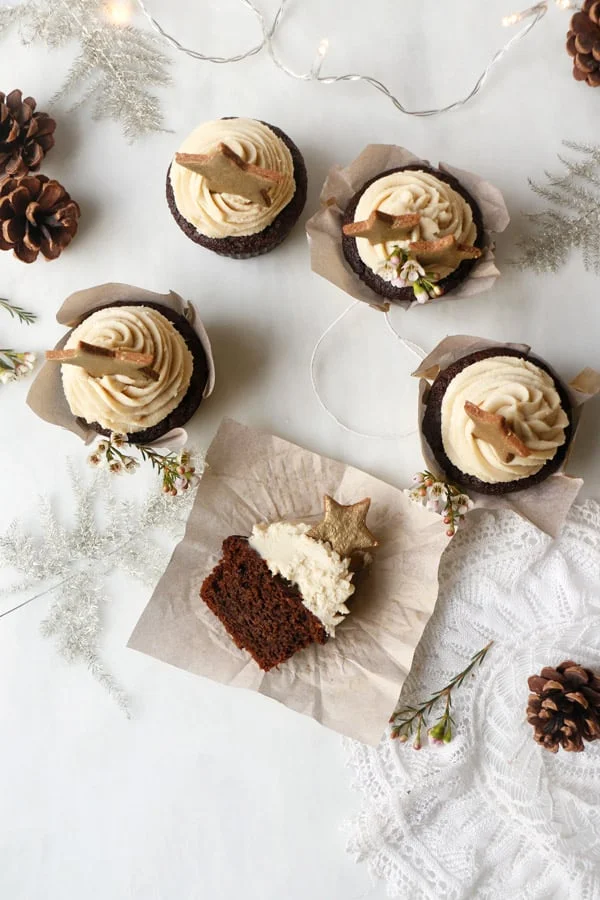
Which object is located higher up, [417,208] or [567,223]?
[567,223]

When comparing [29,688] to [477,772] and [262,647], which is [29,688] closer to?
[262,647]

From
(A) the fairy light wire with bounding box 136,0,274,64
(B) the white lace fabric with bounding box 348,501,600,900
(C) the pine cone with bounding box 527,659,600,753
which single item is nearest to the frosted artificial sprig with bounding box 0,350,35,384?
(A) the fairy light wire with bounding box 136,0,274,64

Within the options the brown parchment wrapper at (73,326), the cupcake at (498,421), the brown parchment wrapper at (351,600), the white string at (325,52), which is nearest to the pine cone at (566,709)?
the brown parchment wrapper at (351,600)

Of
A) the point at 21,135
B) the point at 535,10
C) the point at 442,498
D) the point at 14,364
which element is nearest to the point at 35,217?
the point at 21,135

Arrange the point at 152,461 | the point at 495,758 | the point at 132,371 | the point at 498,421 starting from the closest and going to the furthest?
the point at 498,421 → the point at 132,371 → the point at 495,758 → the point at 152,461

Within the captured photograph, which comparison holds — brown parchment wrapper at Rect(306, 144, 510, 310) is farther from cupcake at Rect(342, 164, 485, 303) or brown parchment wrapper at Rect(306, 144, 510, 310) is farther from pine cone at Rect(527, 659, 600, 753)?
pine cone at Rect(527, 659, 600, 753)

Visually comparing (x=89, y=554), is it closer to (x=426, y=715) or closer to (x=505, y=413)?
(x=426, y=715)

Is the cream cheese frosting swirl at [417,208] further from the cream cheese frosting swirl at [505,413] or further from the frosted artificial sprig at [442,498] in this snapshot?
the frosted artificial sprig at [442,498]
